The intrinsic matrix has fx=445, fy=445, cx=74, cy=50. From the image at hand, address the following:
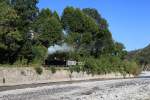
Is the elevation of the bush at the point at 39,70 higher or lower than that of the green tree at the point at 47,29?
lower

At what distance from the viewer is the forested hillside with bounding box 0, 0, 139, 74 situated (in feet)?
261

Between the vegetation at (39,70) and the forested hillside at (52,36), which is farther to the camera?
the forested hillside at (52,36)

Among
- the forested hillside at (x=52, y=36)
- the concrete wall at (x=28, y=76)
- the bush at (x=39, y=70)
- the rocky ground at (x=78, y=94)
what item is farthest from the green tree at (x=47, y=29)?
the rocky ground at (x=78, y=94)

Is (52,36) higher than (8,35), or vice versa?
(52,36)

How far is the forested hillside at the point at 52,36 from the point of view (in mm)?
79562

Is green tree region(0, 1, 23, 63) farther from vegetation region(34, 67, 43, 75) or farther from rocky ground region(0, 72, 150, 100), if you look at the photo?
rocky ground region(0, 72, 150, 100)

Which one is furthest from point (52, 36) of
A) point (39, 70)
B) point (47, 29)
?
point (39, 70)

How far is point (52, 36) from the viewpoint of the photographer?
10169 cm

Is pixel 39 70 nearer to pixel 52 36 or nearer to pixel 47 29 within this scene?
pixel 47 29

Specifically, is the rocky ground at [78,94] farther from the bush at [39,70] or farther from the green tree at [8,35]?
the bush at [39,70]

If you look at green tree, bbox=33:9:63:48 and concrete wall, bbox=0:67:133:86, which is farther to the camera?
green tree, bbox=33:9:63:48

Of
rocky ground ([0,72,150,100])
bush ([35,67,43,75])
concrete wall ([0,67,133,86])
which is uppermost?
bush ([35,67,43,75])

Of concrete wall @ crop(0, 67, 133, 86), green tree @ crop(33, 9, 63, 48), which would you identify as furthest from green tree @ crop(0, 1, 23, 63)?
green tree @ crop(33, 9, 63, 48)

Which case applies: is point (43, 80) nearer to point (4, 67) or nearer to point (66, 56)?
point (4, 67)
